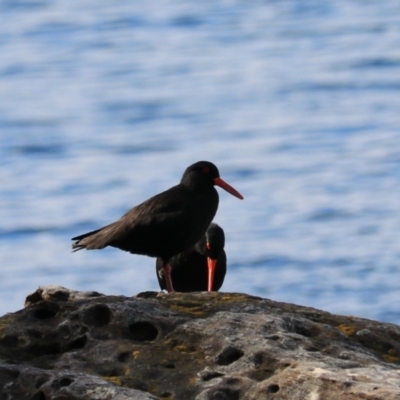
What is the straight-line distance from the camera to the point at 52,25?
3697cm

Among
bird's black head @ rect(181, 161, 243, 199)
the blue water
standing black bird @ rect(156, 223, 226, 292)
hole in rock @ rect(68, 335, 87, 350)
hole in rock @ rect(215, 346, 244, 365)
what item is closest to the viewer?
hole in rock @ rect(215, 346, 244, 365)

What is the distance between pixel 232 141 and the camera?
26250 mm

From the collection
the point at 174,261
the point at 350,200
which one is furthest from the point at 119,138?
the point at 174,261

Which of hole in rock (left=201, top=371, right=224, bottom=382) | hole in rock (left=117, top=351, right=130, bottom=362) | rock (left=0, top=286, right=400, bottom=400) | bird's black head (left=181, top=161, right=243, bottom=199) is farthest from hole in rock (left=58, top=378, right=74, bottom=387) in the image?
bird's black head (left=181, top=161, right=243, bottom=199)

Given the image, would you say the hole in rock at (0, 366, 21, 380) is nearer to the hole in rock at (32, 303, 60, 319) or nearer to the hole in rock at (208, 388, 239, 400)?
the hole in rock at (32, 303, 60, 319)

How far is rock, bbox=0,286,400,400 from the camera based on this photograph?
4.63 metres

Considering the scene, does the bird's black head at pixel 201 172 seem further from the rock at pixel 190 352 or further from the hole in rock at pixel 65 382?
the hole in rock at pixel 65 382

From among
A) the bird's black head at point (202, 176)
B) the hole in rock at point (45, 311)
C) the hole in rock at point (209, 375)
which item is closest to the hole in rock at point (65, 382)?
the hole in rock at point (209, 375)

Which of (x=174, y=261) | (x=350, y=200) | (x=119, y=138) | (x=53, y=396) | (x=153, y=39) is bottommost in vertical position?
(x=53, y=396)

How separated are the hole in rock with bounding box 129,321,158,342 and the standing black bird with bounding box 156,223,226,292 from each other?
183 inches

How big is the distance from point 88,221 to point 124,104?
10.4 meters

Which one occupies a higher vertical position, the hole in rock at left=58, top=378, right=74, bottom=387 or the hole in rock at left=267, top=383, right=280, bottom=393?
the hole in rock at left=58, top=378, right=74, bottom=387

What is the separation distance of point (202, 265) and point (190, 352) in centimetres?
520

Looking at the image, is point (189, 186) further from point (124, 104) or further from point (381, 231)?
point (124, 104)
